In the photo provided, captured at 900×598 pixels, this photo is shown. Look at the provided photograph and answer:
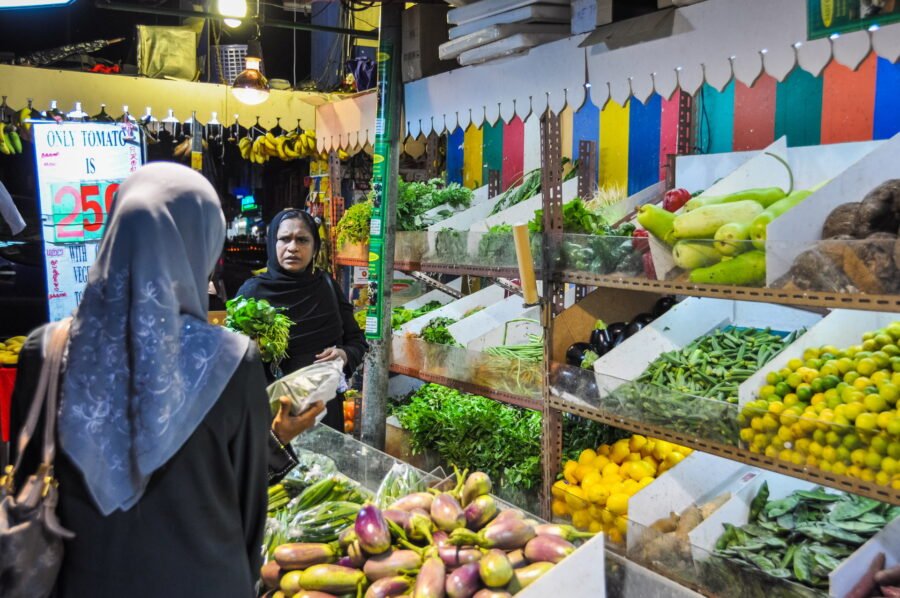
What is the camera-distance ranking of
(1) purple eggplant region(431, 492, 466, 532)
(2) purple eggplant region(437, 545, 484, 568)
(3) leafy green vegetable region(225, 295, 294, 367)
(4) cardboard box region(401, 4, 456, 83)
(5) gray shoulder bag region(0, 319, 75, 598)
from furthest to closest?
(4) cardboard box region(401, 4, 456, 83) < (3) leafy green vegetable region(225, 295, 294, 367) < (1) purple eggplant region(431, 492, 466, 532) < (2) purple eggplant region(437, 545, 484, 568) < (5) gray shoulder bag region(0, 319, 75, 598)

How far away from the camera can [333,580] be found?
239 cm

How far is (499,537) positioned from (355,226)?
11.2 feet

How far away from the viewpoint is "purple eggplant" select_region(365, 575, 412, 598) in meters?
2.29

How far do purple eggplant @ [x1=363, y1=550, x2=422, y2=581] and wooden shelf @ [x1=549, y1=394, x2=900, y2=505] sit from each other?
127cm

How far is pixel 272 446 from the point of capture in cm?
243

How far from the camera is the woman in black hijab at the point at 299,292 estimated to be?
4.74 m

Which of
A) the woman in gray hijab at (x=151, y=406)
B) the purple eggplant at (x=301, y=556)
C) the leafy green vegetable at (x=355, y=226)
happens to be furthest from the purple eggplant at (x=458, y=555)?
the leafy green vegetable at (x=355, y=226)

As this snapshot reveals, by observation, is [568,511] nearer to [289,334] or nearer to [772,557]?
[772,557]

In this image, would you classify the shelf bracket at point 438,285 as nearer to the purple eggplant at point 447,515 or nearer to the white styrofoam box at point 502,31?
the white styrofoam box at point 502,31

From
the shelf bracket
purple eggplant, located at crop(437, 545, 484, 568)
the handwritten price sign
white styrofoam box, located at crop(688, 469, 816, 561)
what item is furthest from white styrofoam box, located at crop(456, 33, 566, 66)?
the handwritten price sign

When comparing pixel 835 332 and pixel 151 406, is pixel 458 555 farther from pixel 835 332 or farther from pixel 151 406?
pixel 835 332

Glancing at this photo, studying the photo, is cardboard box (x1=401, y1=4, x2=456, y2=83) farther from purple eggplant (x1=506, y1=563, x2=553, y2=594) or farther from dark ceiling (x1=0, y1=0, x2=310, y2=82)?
dark ceiling (x1=0, y1=0, x2=310, y2=82)

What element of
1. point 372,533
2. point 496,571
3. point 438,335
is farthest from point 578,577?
point 438,335

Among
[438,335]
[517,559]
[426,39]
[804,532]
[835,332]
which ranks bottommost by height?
[804,532]
